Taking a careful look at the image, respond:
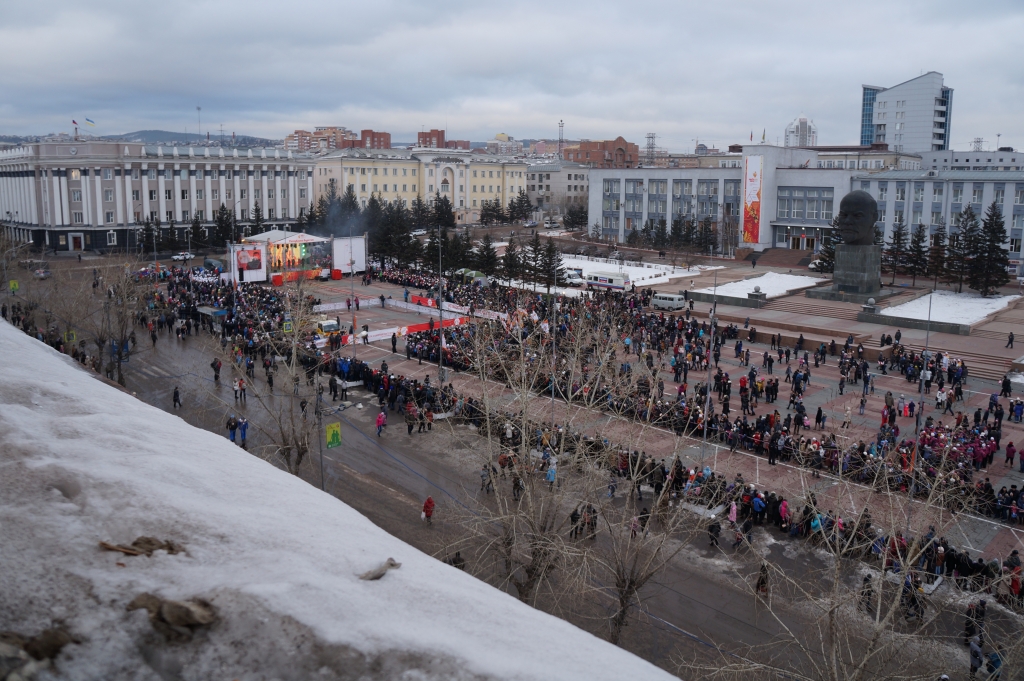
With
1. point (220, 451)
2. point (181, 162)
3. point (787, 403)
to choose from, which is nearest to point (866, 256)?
point (787, 403)

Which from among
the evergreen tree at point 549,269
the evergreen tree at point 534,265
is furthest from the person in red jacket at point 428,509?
the evergreen tree at point 534,265

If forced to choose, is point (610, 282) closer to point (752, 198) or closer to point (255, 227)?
point (752, 198)

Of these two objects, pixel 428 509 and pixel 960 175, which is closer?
pixel 428 509

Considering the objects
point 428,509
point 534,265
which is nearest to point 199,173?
point 534,265

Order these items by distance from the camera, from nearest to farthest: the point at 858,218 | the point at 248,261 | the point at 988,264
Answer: the point at 858,218 < the point at 988,264 < the point at 248,261

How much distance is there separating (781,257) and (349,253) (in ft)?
119

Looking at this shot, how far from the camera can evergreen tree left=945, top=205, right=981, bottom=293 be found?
48.4 meters

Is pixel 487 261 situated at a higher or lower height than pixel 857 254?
lower

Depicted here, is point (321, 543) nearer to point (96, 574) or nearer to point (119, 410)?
point (96, 574)

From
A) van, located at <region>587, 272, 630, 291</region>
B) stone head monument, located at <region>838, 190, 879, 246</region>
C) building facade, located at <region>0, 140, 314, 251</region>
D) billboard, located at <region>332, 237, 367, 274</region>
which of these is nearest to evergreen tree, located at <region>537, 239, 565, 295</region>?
van, located at <region>587, 272, 630, 291</region>

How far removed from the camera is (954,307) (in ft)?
144

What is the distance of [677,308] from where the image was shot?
43.9 meters

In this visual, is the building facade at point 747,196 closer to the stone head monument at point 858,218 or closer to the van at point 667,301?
the stone head monument at point 858,218

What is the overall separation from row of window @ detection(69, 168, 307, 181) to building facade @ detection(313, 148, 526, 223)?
11.2 m
